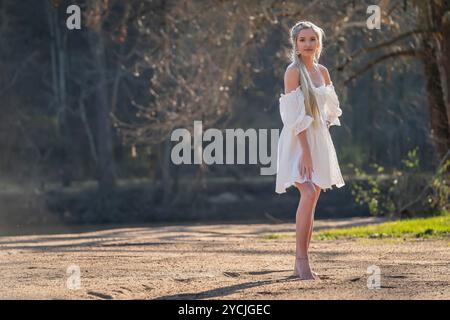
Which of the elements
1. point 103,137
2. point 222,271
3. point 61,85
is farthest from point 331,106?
point 61,85

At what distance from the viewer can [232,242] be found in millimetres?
13938

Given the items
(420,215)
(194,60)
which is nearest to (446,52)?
(420,215)

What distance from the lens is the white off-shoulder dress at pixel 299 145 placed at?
28.4ft

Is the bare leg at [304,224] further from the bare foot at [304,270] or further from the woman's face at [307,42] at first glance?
the woman's face at [307,42]

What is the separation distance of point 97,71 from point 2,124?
5327 millimetres

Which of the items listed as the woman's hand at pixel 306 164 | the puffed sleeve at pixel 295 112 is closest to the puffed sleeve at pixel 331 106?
the puffed sleeve at pixel 295 112

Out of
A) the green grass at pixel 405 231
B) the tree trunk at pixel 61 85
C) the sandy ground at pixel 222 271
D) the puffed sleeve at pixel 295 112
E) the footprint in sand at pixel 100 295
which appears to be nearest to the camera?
the footprint in sand at pixel 100 295

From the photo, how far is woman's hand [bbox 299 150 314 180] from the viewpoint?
8633 mm

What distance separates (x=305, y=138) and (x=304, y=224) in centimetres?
70
